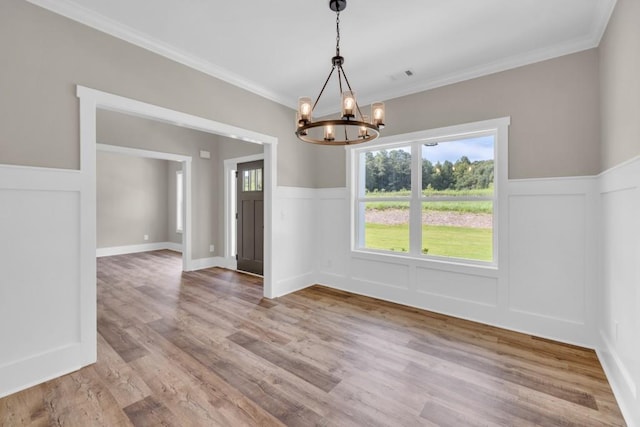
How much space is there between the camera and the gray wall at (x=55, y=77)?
1991 millimetres

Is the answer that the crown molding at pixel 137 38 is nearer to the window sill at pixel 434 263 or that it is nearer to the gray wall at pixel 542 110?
the gray wall at pixel 542 110

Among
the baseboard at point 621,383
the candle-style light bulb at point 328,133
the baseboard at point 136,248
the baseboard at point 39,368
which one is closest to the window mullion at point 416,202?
the candle-style light bulb at point 328,133

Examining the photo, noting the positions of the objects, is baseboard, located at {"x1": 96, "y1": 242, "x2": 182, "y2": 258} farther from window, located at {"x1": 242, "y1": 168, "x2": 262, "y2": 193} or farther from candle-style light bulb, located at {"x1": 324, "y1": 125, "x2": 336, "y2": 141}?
candle-style light bulb, located at {"x1": 324, "y1": 125, "x2": 336, "y2": 141}

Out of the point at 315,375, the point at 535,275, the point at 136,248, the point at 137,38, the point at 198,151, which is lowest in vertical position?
the point at 315,375

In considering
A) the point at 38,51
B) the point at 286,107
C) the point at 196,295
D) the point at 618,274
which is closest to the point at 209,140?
the point at 286,107

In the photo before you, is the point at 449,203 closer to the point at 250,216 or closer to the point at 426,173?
the point at 426,173

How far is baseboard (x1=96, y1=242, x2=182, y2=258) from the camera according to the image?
702cm

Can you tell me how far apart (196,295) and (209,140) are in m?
3.33

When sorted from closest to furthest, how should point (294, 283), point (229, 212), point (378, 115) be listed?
point (378, 115) < point (294, 283) < point (229, 212)

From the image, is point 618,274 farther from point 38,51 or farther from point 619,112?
point 38,51

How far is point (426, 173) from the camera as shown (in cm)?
369

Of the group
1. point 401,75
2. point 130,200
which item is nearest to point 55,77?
point 401,75

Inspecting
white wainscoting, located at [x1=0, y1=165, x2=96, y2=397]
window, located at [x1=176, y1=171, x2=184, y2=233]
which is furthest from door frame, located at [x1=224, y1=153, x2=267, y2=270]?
white wainscoting, located at [x1=0, y1=165, x2=96, y2=397]

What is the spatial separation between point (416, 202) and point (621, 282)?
202cm
